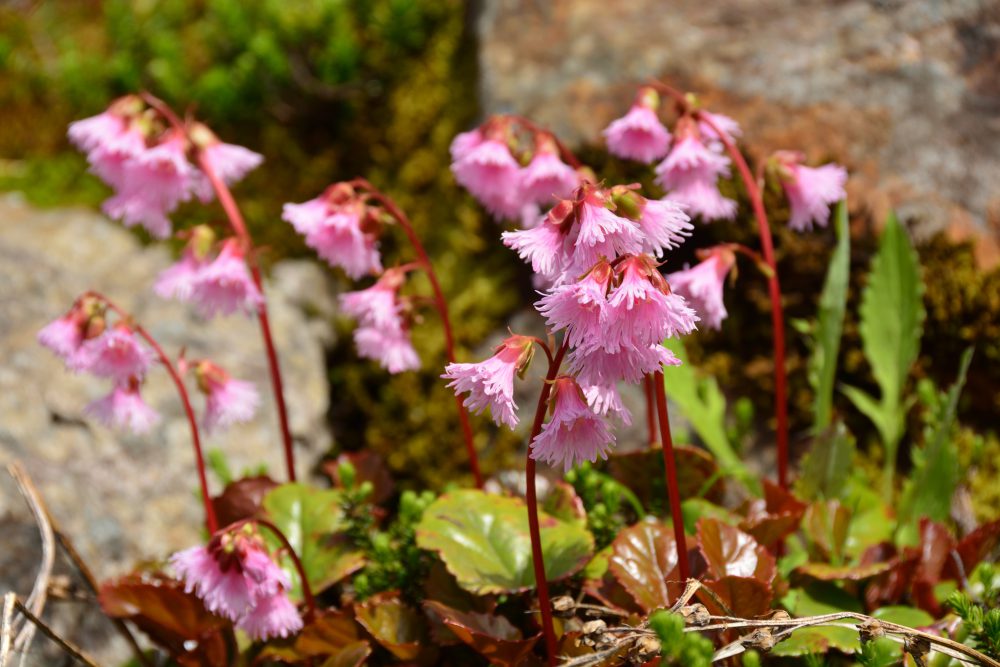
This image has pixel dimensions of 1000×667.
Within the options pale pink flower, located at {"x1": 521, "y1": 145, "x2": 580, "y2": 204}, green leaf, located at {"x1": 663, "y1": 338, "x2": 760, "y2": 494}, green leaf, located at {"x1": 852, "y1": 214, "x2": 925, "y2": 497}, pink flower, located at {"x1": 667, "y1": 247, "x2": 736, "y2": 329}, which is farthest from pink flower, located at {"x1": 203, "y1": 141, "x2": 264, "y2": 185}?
green leaf, located at {"x1": 852, "y1": 214, "x2": 925, "y2": 497}

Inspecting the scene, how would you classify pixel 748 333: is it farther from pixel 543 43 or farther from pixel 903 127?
pixel 543 43

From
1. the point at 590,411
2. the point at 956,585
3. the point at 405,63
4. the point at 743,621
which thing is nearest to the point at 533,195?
the point at 590,411

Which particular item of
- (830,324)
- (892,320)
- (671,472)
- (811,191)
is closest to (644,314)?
(671,472)

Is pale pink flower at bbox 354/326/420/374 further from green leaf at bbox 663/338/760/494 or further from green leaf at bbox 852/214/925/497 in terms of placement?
green leaf at bbox 852/214/925/497

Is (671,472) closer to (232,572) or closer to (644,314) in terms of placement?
(644,314)

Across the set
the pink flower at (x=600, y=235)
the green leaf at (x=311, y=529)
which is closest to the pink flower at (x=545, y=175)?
the pink flower at (x=600, y=235)

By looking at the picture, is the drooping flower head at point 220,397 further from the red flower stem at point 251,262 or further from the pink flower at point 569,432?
the pink flower at point 569,432

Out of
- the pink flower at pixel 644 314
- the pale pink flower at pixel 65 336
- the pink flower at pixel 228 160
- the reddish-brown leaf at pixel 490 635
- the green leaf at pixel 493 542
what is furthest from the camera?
the pink flower at pixel 228 160
